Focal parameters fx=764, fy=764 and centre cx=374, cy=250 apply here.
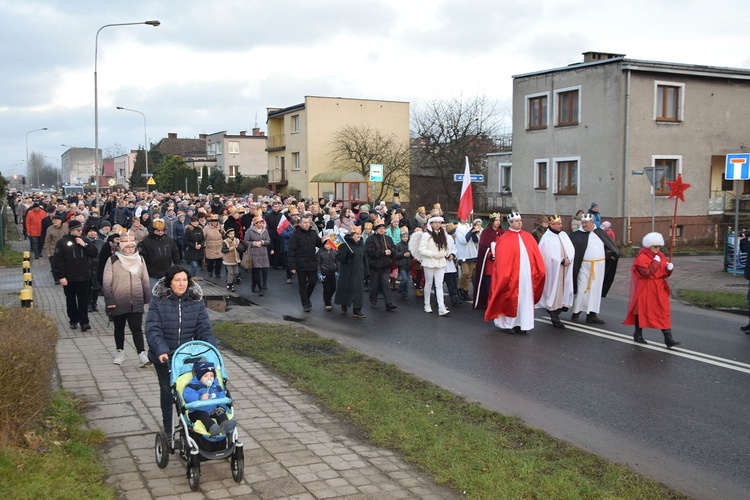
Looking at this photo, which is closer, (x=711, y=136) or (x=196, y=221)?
(x=196, y=221)

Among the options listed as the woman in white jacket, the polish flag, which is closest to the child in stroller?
the woman in white jacket

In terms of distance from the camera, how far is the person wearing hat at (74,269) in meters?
11.4

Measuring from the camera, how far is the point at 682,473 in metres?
6.05

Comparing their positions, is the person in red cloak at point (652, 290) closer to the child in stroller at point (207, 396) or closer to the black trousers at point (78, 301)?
Answer: the child in stroller at point (207, 396)

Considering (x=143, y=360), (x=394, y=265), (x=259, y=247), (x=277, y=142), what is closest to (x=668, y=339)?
(x=394, y=265)

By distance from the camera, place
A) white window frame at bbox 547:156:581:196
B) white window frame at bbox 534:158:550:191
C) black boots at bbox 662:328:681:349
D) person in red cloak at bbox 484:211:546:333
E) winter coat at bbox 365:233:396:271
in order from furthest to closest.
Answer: white window frame at bbox 534:158:550:191, white window frame at bbox 547:156:581:196, winter coat at bbox 365:233:396:271, person in red cloak at bbox 484:211:546:333, black boots at bbox 662:328:681:349

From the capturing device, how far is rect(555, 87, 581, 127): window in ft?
102

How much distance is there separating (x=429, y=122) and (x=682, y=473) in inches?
1708

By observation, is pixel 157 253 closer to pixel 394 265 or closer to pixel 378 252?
pixel 378 252

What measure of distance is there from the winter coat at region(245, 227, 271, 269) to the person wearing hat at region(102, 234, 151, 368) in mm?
7156

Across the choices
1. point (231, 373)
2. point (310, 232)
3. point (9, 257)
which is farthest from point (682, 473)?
point (9, 257)

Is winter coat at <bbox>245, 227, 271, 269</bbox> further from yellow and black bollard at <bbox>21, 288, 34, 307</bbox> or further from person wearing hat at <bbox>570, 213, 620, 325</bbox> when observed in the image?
yellow and black bollard at <bbox>21, 288, 34, 307</bbox>

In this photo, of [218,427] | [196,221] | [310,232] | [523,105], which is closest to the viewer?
[218,427]

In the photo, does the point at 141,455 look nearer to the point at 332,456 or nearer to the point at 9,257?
the point at 332,456
